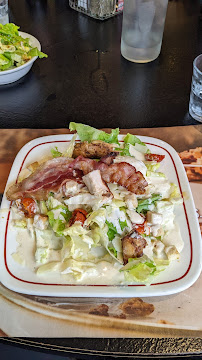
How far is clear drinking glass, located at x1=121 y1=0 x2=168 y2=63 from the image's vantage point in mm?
1972

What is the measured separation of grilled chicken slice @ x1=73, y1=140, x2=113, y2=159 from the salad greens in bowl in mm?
705

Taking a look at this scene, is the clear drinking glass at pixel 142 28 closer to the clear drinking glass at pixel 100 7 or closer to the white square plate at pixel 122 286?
the clear drinking glass at pixel 100 7

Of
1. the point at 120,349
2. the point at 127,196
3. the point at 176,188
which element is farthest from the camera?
the point at 176,188

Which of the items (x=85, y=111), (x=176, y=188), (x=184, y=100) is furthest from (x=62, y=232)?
(x=184, y=100)

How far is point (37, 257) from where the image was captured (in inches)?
47.5

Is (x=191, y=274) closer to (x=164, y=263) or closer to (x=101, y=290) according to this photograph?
(x=164, y=263)

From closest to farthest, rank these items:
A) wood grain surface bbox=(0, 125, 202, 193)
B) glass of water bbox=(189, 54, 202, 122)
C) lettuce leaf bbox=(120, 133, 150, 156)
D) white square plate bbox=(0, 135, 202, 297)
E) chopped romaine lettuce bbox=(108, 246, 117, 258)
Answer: white square plate bbox=(0, 135, 202, 297) → chopped romaine lettuce bbox=(108, 246, 117, 258) → lettuce leaf bbox=(120, 133, 150, 156) → wood grain surface bbox=(0, 125, 202, 193) → glass of water bbox=(189, 54, 202, 122)

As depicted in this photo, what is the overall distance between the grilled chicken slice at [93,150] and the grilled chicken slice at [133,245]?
0.38 m

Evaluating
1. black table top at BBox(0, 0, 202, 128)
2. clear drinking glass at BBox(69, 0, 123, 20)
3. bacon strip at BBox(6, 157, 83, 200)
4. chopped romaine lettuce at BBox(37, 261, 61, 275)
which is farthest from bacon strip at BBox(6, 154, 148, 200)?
clear drinking glass at BBox(69, 0, 123, 20)

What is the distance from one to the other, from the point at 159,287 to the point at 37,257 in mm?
379

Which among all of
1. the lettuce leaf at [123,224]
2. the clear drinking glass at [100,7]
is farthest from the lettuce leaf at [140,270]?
the clear drinking glass at [100,7]

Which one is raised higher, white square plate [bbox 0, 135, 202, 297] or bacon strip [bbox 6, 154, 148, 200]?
bacon strip [bbox 6, 154, 148, 200]

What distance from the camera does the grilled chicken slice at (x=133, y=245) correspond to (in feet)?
3.87

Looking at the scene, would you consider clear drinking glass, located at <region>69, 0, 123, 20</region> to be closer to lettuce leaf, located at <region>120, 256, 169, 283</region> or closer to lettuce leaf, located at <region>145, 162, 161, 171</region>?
lettuce leaf, located at <region>145, 162, 161, 171</region>
